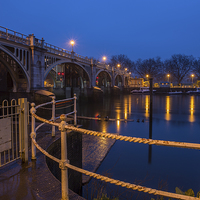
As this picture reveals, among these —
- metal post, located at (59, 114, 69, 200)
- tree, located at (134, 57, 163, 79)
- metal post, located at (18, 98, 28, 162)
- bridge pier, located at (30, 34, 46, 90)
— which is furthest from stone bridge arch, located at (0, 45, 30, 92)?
tree, located at (134, 57, 163, 79)

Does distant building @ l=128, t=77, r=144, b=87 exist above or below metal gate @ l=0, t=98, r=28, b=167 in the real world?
above

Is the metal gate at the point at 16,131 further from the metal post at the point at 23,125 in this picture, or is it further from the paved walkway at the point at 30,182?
the paved walkway at the point at 30,182

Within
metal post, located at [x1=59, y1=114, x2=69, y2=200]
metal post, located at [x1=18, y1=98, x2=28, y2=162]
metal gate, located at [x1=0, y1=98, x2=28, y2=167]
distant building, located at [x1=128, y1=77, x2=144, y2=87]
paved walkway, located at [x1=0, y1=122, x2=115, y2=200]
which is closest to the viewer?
metal post, located at [x1=59, y1=114, x2=69, y2=200]

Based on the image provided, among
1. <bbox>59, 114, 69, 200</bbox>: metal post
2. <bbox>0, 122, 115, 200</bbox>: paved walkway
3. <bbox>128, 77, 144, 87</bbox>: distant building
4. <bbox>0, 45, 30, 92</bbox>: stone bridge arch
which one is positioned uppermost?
<bbox>128, 77, 144, 87</bbox>: distant building

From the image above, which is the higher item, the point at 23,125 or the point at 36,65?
the point at 36,65

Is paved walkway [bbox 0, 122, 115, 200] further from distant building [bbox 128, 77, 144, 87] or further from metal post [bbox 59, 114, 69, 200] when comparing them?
distant building [bbox 128, 77, 144, 87]

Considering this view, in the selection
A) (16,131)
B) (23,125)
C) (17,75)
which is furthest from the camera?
(17,75)

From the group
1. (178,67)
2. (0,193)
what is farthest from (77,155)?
(178,67)

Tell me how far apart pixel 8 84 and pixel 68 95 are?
1201 centimetres

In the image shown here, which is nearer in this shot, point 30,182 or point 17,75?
point 30,182

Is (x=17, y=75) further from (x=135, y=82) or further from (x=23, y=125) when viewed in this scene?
(x=135, y=82)

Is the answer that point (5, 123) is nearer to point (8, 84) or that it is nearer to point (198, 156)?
point (198, 156)

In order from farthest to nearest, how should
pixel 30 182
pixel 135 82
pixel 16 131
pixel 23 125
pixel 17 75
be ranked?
pixel 135 82
pixel 17 75
pixel 23 125
pixel 16 131
pixel 30 182

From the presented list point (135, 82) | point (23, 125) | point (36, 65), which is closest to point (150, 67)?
point (135, 82)
